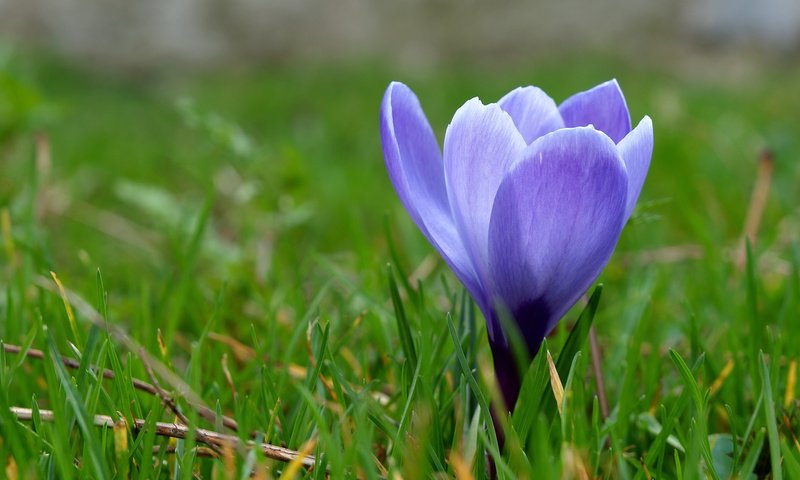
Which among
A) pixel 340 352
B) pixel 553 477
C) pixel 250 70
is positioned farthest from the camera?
pixel 250 70

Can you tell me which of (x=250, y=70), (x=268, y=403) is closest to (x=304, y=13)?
(x=250, y=70)

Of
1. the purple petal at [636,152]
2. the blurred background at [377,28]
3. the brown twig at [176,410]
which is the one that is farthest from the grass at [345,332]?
the blurred background at [377,28]

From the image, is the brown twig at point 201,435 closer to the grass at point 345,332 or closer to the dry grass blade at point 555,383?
the grass at point 345,332

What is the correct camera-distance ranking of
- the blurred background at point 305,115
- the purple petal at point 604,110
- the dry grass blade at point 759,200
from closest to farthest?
the purple petal at point 604,110 → the dry grass blade at point 759,200 → the blurred background at point 305,115

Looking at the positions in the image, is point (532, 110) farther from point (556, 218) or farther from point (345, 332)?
point (345, 332)

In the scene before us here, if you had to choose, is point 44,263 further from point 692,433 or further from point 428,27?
point 428,27

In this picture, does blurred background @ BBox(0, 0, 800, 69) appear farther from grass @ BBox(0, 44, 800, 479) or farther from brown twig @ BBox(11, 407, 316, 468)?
brown twig @ BBox(11, 407, 316, 468)
